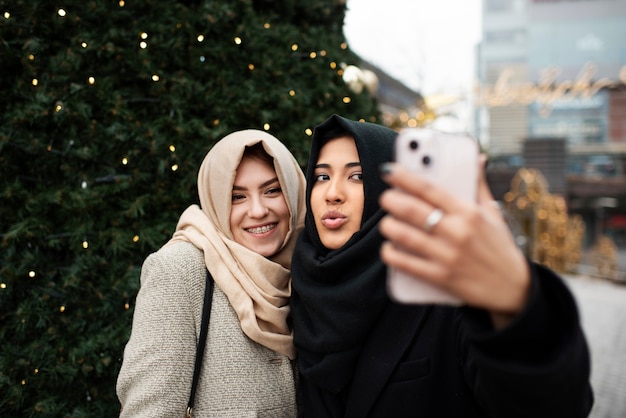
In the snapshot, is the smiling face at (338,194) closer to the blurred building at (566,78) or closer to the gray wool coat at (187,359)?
the gray wool coat at (187,359)

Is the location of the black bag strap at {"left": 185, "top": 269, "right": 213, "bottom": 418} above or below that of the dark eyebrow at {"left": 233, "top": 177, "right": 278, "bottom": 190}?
below

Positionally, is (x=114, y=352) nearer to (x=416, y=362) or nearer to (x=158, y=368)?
(x=158, y=368)

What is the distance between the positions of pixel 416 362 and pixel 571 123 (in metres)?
26.4

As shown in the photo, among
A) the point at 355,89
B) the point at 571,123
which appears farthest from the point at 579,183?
the point at 355,89

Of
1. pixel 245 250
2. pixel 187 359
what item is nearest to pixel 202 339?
pixel 187 359

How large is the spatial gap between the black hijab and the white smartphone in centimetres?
65

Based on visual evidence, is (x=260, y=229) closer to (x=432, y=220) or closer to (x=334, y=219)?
(x=334, y=219)

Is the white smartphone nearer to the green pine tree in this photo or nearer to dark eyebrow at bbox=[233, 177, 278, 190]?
dark eyebrow at bbox=[233, 177, 278, 190]

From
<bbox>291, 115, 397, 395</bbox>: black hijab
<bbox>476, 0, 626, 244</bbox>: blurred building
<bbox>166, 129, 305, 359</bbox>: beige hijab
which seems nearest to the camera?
<bbox>291, 115, 397, 395</bbox>: black hijab

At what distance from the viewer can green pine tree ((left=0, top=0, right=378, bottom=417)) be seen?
242 centimetres

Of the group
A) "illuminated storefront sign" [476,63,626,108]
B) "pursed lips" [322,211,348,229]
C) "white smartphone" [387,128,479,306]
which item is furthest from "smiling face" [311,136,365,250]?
"illuminated storefront sign" [476,63,626,108]

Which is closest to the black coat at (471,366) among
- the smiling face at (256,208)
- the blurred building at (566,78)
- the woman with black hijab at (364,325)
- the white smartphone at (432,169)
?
the woman with black hijab at (364,325)

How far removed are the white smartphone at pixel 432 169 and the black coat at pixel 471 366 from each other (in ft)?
0.49

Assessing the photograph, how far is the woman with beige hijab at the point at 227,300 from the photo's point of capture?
1562 millimetres
